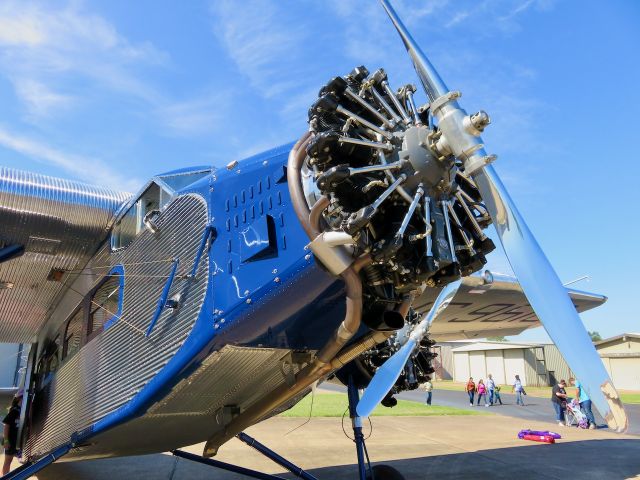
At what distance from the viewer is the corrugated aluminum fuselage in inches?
167

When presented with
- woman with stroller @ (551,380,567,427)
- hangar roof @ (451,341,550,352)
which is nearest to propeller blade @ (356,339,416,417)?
woman with stroller @ (551,380,567,427)

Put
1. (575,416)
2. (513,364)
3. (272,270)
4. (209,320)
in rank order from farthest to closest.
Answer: (513,364) < (575,416) < (209,320) < (272,270)

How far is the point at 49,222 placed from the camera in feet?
21.9

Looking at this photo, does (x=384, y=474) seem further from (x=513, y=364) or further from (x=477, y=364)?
(x=477, y=364)

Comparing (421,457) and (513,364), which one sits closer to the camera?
(421,457)

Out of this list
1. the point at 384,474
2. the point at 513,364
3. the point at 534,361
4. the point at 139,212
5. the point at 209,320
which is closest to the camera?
the point at 209,320

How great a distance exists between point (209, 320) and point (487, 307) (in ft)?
20.9

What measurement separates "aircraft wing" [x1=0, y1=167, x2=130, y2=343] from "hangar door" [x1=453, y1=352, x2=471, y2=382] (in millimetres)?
48482

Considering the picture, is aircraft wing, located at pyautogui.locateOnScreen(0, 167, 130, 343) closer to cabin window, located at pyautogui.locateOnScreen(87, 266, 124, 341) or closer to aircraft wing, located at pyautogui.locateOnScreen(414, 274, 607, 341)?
cabin window, located at pyautogui.locateOnScreen(87, 266, 124, 341)

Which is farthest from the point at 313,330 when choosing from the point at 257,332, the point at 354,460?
the point at 354,460

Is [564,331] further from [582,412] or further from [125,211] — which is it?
[582,412]

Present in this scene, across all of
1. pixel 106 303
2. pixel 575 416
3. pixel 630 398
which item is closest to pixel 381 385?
pixel 106 303

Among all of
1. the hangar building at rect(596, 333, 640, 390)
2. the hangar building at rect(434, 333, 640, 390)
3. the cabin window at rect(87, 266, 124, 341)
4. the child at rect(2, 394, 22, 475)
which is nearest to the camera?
the cabin window at rect(87, 266, 124, 341)

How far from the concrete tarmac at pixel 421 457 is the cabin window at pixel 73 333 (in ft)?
9.29
